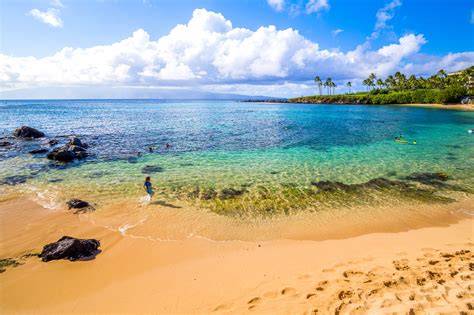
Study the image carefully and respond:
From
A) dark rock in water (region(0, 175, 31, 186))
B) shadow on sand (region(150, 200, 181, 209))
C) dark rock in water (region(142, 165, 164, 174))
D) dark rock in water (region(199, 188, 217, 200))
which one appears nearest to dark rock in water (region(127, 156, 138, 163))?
dark rock in water (region(142, 165, 164, 174))

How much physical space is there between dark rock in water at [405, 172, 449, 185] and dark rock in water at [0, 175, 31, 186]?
109ft

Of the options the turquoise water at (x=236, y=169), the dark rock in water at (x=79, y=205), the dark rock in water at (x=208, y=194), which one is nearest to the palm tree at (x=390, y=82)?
the turquoise water at (x=236, y=169)

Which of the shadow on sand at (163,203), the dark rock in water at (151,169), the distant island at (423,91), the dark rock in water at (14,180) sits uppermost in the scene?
the distant island at (423,91)

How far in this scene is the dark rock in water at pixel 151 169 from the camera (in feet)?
81.6

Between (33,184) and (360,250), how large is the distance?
79.9 feet

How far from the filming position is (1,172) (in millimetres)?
24484

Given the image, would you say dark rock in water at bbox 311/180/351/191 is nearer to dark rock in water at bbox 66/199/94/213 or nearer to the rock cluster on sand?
dark rock in water at bbox 66/199/94/213

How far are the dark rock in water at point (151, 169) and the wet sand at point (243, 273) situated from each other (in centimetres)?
1018

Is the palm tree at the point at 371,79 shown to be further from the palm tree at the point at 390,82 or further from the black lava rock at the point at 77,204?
the black lava rock at the point at 77,204

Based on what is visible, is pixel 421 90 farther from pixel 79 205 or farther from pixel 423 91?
pixel 79 205

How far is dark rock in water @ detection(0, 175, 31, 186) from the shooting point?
70.3 ft

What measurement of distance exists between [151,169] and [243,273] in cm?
1772

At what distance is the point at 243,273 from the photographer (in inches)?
412

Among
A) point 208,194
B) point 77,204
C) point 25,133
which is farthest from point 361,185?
point 25,133
